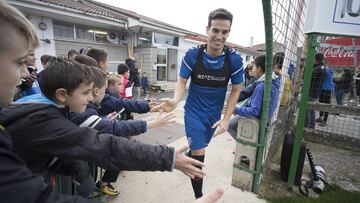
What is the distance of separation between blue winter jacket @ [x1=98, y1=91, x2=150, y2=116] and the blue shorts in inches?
22.7

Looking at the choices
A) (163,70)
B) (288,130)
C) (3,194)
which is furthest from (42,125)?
(163,70)

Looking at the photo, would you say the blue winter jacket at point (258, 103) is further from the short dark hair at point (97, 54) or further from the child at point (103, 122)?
the short dark hair at point (97, 54)

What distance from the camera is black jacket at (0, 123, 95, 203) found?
62 centimetres

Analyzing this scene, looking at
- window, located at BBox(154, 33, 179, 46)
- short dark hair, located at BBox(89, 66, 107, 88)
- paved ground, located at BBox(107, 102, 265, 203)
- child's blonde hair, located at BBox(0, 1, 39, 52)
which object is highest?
window, located at BBox(154, 33, 179, 46)

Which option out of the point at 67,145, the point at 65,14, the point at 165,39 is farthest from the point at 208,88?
the point at 165,39

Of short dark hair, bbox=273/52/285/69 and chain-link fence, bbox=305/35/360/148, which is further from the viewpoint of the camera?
chain-link fence, bbox=305/35/360/148

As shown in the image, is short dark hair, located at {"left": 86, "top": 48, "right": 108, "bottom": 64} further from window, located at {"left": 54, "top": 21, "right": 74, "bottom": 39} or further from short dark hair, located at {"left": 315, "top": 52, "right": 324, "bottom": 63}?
window, located at {"left": 54, "top": 21, "right": 74, "bottom": 39}

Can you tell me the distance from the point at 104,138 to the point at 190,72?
1523 millimetres

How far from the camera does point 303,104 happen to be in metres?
2.64

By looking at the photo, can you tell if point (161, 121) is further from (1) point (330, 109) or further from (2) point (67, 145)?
(1) point (330, 109)

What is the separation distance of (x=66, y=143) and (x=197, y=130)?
1554 mm

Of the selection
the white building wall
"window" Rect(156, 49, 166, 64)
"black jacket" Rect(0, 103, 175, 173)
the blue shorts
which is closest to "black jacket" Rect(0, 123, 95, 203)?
"black jacket" Rect(0, 103, 175, 173)

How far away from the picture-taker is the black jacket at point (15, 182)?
2.02 feet

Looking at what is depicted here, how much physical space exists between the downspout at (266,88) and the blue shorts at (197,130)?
0.58 m
